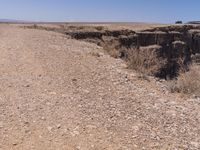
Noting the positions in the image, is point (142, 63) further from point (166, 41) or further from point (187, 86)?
point (166, 41)

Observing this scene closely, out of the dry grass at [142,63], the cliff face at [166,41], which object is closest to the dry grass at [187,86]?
the dry grass at [142,63]

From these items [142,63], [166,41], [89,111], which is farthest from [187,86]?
[166,41]

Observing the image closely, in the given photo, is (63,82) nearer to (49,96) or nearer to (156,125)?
(49,96)

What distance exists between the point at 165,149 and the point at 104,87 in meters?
4.00

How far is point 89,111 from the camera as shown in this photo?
7.95 metres

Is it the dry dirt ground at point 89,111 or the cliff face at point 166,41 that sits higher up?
the dry dirt ground at point 89,111

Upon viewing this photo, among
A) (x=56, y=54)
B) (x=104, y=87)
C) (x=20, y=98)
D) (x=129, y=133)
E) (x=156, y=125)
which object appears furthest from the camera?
(x=56, y=54)

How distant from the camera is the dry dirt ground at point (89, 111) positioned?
6.54m

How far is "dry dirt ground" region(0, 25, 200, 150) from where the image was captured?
258 inches

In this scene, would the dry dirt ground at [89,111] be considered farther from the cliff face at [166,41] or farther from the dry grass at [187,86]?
the cliff face at [166,41]

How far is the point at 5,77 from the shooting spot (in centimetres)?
1088

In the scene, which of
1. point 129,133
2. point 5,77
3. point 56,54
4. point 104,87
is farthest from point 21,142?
point 56,54

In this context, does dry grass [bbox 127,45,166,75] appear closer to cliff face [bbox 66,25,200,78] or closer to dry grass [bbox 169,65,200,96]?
dry grass [bbox 169,65,200,96]

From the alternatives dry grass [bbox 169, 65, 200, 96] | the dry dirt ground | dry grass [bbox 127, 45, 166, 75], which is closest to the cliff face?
dry grass [bbox 127, 45, 166, 75]
